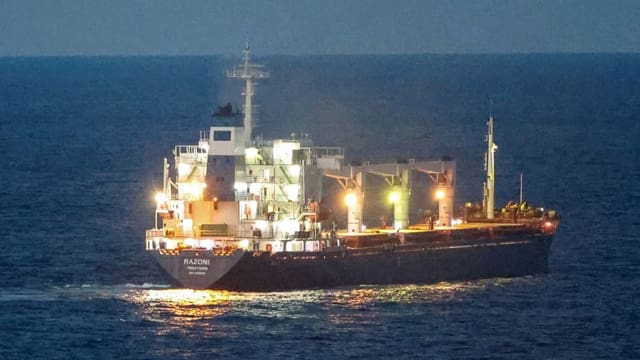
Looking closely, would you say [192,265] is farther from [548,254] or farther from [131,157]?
[131,157]

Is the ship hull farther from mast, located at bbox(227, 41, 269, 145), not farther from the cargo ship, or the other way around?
mast, located at bbox(227, 41, 269, 145)

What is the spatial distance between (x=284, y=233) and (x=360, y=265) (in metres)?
3.44

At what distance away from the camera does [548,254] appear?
378 feet

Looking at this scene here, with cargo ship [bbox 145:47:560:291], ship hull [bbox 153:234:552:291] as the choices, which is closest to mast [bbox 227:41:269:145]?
cargo ship [bbox 145:47:560:291]

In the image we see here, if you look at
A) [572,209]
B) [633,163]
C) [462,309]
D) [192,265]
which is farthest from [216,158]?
[633,163]

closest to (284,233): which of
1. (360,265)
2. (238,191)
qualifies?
(238,191)

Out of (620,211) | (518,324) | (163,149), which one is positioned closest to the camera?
(518,324)

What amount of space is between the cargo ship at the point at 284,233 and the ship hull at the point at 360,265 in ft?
0.13

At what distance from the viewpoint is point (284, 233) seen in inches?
4176

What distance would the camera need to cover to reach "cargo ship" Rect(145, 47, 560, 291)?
103188 mm

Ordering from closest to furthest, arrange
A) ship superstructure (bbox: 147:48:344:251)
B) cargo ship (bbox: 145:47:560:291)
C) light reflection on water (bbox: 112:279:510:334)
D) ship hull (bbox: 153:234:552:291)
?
light reflection on water (bbox: 112:279:510:334)
ship hull (bbox: 153:234:552:291)
cargo ship (bbox: 145:47:560:291)
ship superstructure (bbox: 147:48:344:251)

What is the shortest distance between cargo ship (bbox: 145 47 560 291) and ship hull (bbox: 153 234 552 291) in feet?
0.13

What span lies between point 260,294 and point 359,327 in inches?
311

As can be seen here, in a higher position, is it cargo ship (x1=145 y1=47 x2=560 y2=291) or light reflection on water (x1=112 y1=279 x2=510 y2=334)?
cargo ship (x1=145 y1=47 x2=560 y2=291)
